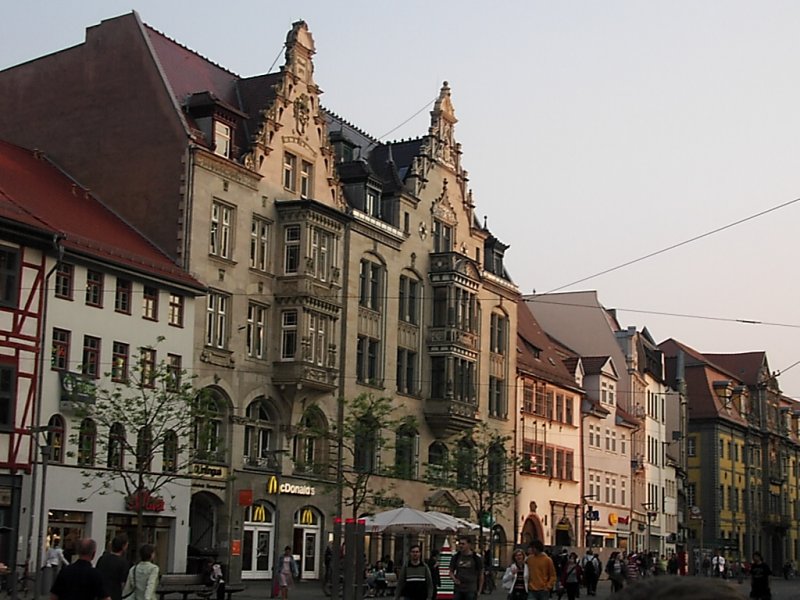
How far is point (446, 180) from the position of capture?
67.2 metres

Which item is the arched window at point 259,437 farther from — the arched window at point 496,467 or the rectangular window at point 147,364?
the arched window at point 496,467

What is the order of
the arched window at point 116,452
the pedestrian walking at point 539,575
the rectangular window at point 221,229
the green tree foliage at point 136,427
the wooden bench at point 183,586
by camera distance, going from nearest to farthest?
the pedestrian walking at point 539,575, the wooden bench at point 183,586, the green tree foliage at point 136,427, the arched window at point 116,452, the rectangular window at point 221,229

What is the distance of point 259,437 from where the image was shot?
52.3 metres

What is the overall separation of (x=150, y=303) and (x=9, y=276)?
6559 mm

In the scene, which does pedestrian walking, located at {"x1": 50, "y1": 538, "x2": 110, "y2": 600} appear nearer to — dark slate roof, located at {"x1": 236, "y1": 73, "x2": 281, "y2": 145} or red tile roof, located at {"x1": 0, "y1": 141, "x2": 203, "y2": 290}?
red tile roof, located at {"x1": 0, "y1": 141, "x2": 203, "y2": 290}

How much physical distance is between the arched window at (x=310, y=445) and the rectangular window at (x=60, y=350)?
12.8m

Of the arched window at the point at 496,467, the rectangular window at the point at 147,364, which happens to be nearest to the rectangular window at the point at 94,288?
the rectangular window at the point at 147,364

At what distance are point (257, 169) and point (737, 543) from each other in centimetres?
7068

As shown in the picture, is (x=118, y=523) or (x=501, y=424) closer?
(x=118, y=523)

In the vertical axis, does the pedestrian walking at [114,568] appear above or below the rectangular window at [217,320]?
below

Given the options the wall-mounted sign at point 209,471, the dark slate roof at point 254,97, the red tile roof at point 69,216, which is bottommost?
the wall-mounted sign at point 209,471

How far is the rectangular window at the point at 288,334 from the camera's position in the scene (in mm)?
52875

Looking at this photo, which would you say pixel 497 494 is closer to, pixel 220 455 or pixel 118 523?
pixel 220 455

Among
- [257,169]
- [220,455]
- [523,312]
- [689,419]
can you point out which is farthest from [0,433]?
[689,419]
